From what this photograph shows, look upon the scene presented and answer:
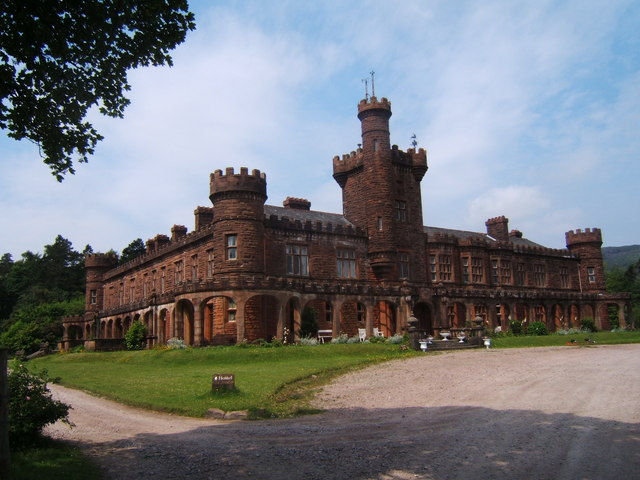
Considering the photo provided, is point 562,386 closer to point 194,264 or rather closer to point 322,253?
point 322,253

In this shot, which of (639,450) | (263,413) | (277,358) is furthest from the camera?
(277,358)

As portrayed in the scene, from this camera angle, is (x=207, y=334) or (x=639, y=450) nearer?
(x=639, y=450)

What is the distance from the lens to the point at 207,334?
34469mm

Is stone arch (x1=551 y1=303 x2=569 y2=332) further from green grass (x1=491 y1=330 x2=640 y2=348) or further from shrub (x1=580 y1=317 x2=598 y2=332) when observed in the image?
green grass (x1=491 y1=330 x2=640 y2=348)

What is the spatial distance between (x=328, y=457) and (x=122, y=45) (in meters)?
7.67

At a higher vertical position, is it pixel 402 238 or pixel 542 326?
pixel 402 238

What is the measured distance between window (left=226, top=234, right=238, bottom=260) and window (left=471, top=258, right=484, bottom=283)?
69.1 ft

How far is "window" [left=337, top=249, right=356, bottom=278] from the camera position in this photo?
3831 cm

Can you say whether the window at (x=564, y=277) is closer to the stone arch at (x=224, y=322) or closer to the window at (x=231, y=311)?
the window at (x=231, y=311)

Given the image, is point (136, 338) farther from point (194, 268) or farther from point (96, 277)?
point (96, 277)

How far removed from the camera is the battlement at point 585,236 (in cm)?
5322

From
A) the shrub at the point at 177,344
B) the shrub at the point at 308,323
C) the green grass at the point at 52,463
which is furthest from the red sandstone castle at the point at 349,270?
the green grass at the point at 52,463

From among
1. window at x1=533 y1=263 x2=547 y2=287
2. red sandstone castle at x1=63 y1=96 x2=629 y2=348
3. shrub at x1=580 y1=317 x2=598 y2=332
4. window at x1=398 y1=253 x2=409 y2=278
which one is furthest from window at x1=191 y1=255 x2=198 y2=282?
shrub at x1=580 y1=317 x2=598 y2=332

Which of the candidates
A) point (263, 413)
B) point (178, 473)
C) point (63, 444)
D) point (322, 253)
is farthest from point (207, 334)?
point (178, 473)
